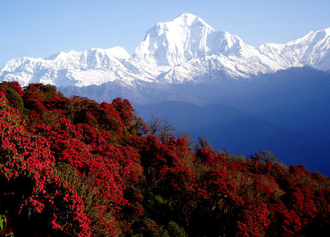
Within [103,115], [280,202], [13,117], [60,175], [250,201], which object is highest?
[103,115]

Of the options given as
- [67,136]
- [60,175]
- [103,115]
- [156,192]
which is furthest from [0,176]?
[103,115]

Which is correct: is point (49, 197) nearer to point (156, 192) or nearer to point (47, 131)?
point (47, 131)

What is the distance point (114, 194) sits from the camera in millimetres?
18188

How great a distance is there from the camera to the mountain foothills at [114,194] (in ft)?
44.5

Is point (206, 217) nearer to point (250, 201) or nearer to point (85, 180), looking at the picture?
point (250, 201)

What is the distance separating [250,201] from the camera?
851 inches

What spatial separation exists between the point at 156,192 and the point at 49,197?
18.0 metres

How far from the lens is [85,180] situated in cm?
1644

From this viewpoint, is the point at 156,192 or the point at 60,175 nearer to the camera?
the point at 60,175

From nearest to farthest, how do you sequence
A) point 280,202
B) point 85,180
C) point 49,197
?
point 49,197 → point 85,180 → point 280,202

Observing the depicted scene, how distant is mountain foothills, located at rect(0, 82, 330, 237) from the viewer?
1355cm

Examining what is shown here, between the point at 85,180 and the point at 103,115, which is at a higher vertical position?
the point at 103,115

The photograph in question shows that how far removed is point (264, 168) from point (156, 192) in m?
32.7

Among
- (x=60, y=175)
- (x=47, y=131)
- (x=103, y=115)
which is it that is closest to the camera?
(x=60, y=175)
